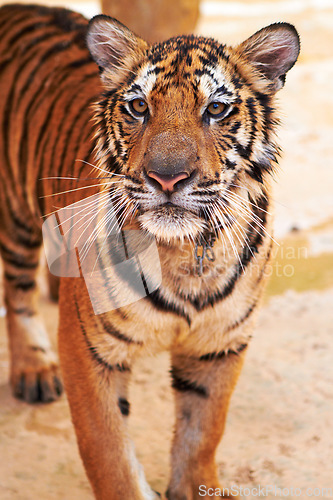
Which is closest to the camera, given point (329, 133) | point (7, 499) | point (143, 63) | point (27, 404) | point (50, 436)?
point (143, 63)

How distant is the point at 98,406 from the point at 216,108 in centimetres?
88

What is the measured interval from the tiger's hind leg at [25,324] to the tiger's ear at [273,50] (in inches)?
49.2

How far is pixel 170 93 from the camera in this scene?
1.52m

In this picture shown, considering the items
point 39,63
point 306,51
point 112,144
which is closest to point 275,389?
point 112,144

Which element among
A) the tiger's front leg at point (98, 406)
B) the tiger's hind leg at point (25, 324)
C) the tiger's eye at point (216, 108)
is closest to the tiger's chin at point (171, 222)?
the tiger's eye at point (216, 108)

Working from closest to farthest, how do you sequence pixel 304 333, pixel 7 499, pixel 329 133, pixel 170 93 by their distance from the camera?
pixel 170 93, pixel 7 499, pixel 304 333, pixel 329 133

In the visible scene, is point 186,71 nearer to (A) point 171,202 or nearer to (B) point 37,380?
(A) point 171,202

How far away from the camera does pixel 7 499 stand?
2021 millimetres

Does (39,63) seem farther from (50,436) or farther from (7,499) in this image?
(7,499)

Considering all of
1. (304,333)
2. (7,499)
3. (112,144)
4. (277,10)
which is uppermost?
(277,10)

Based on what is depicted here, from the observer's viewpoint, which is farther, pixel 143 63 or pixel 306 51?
pixel 306 51

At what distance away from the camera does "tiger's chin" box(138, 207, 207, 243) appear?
4.88ft

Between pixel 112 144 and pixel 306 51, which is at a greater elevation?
pixel 306 51

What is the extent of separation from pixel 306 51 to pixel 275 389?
6.80 meters
